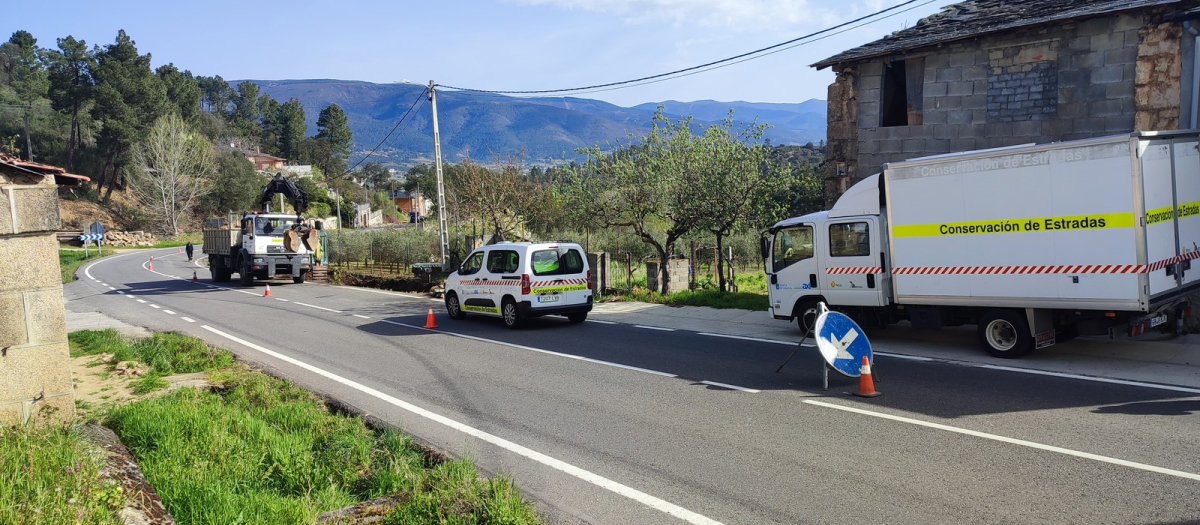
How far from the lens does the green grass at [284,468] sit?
500 cm

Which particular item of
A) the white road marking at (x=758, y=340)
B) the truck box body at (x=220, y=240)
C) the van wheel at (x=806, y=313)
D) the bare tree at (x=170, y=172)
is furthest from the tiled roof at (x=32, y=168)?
the bare tree at (x=170, y=172)

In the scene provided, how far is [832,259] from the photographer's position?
1259 centimetres

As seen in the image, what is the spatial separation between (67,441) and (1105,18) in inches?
632

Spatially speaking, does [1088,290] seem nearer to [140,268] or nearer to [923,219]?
[923,219]

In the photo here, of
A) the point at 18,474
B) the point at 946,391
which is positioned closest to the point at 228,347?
the point at 18,474

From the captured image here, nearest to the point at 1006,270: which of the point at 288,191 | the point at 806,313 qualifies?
the point at 806,313

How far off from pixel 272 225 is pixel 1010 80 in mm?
25426

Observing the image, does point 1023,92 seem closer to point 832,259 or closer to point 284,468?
point 832,259

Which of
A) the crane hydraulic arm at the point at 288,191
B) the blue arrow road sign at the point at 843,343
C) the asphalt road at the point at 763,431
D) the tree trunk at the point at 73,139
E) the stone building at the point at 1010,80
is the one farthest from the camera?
the tree trunk at the point at 73,139

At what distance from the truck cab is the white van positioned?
3998 millimetres

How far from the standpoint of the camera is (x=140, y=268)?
139ft

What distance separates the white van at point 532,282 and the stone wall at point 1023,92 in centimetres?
630

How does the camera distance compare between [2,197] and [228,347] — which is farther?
[228,347]

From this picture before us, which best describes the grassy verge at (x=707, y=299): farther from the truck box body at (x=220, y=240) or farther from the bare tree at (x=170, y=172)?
the bare tree at (x=170, y=172)
